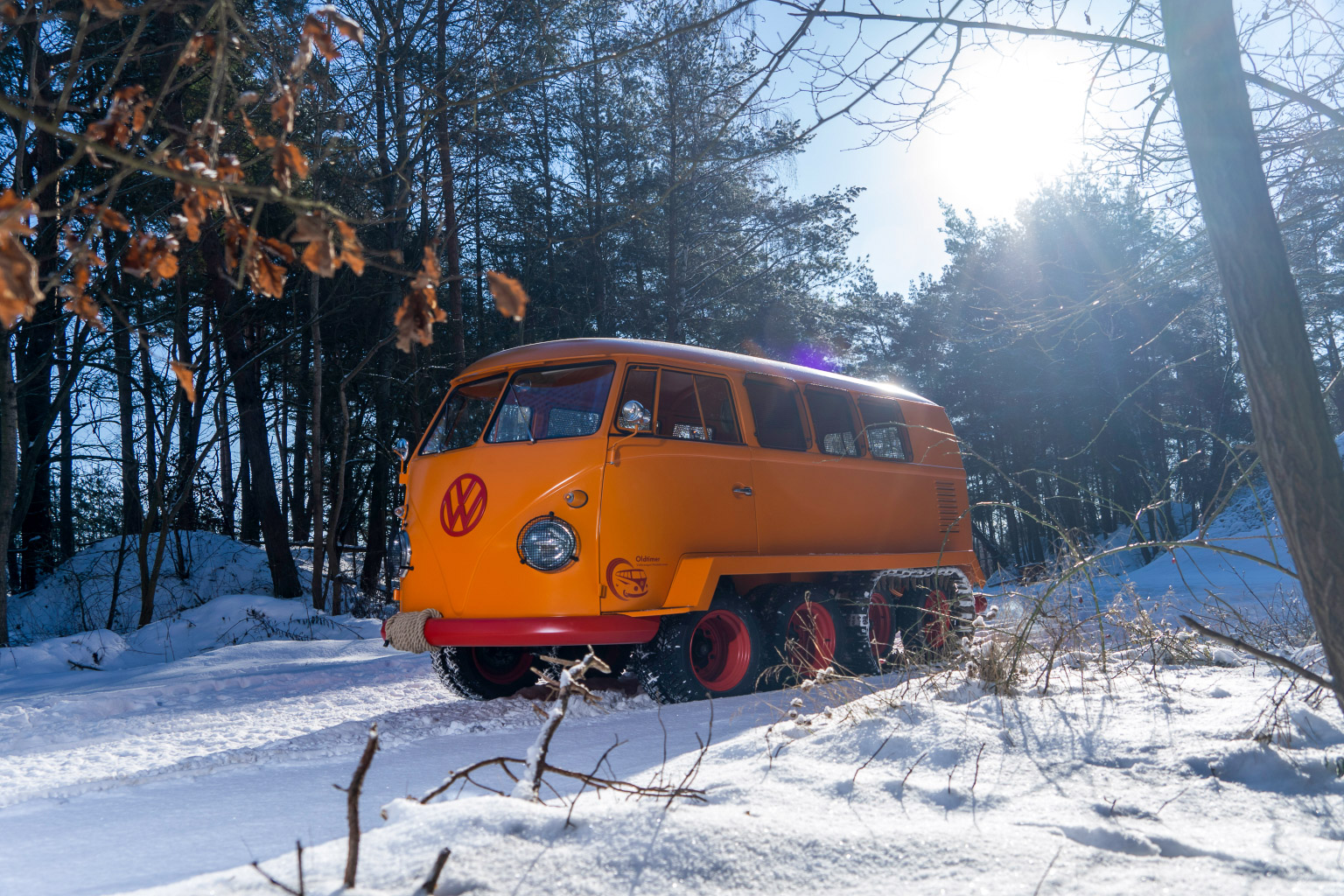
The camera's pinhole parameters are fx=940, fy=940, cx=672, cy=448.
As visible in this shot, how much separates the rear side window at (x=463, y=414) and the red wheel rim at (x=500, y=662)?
1.59 meters

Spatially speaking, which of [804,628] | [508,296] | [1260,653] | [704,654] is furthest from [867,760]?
[804,628]

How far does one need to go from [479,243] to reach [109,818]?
753 inches

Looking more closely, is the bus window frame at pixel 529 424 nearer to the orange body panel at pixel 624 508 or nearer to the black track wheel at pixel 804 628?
the orange body panel at pixel 624 508

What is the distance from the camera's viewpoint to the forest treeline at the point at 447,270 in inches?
193

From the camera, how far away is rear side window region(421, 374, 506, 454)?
21.9 feet

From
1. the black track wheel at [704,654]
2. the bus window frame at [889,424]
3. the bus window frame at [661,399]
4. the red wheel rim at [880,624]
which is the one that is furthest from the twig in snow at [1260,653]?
the bus window frame at [889,424]

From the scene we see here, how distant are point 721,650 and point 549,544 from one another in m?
1.56

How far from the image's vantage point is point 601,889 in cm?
216

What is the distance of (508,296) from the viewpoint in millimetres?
1868

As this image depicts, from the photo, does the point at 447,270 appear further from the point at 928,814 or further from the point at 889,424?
the point at 928,814

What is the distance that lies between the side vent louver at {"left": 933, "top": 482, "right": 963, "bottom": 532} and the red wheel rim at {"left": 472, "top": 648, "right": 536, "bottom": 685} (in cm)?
412

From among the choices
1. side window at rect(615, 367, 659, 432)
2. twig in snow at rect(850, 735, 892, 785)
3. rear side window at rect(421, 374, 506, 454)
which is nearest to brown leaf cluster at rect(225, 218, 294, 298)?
twig in snow at rect(850, 735, 892, 785)

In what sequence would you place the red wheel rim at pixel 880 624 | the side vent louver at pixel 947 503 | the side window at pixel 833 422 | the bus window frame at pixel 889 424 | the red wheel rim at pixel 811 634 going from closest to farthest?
the red wheel rim at pixel 811 634 → the side window at pixel 833 422 → the red wheel rim at pixel 880 624 → the bus window frame at pixel 889 424 → the side vent louver at pixel 947 503

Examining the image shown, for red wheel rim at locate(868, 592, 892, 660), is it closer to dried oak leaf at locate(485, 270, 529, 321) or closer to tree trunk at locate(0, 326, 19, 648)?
dried oak leaf at locate(485, 270, 529, 321)
